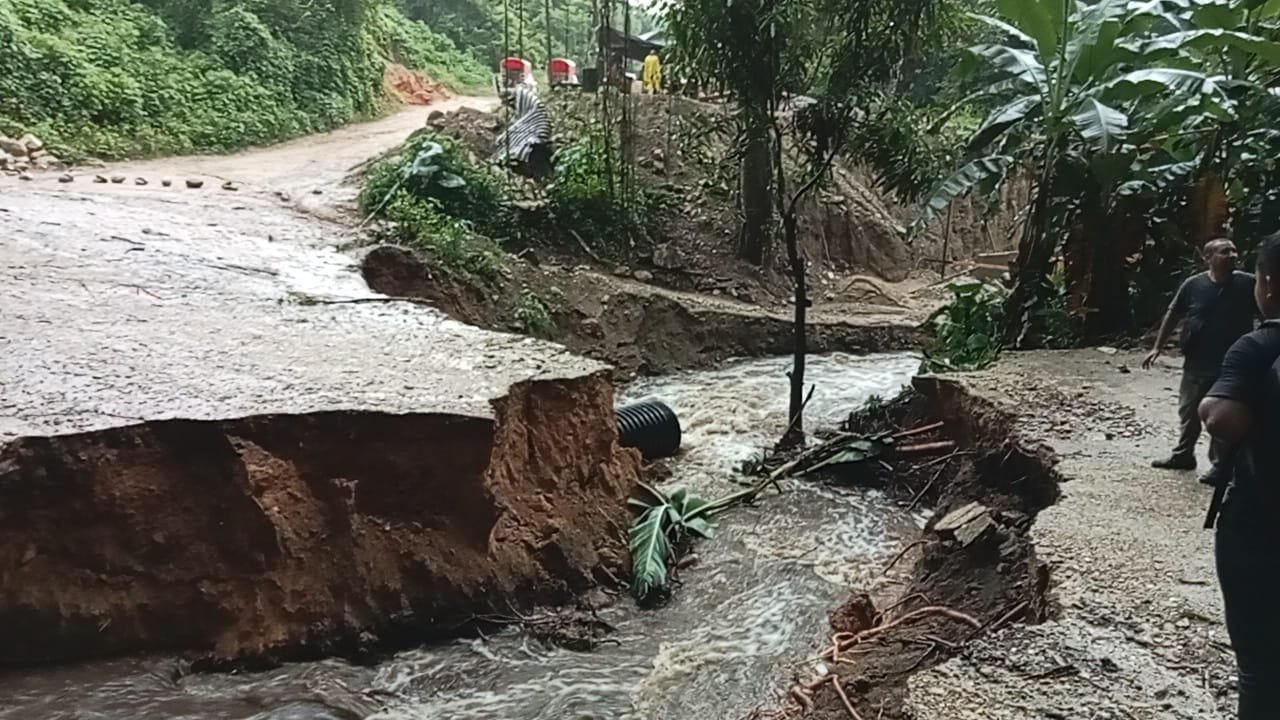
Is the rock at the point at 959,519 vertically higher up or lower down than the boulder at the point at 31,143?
lower down

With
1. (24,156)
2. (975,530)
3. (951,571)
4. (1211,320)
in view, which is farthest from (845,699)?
(24,156)

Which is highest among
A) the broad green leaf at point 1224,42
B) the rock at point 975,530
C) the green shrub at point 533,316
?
the broad green leaf at point 1224,42

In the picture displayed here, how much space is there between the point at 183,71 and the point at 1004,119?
1476 centimetres

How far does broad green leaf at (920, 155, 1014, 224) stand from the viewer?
780 cm

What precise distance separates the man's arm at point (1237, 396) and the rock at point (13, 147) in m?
14.5

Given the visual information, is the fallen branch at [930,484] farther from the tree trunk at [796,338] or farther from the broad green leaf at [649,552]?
the broad green leaf at [649,552]

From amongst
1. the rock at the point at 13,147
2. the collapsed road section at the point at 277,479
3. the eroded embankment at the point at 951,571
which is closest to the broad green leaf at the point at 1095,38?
the eroded embankment at the point at 951,571

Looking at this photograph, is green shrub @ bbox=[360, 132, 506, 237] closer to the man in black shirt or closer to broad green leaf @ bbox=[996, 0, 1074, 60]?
broad green leaf @ bbox=[996, 0, 1074, 60]

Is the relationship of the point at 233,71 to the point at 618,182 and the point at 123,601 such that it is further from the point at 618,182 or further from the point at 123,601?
the point at 123,601

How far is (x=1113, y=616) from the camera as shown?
356 centimetres

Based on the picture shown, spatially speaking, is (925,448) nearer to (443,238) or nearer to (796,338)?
(796,338)

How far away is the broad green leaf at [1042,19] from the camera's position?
25.0ft

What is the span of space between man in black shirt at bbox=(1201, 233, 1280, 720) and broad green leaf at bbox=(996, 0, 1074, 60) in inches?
232

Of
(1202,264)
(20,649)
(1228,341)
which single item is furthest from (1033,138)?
(20,649)
